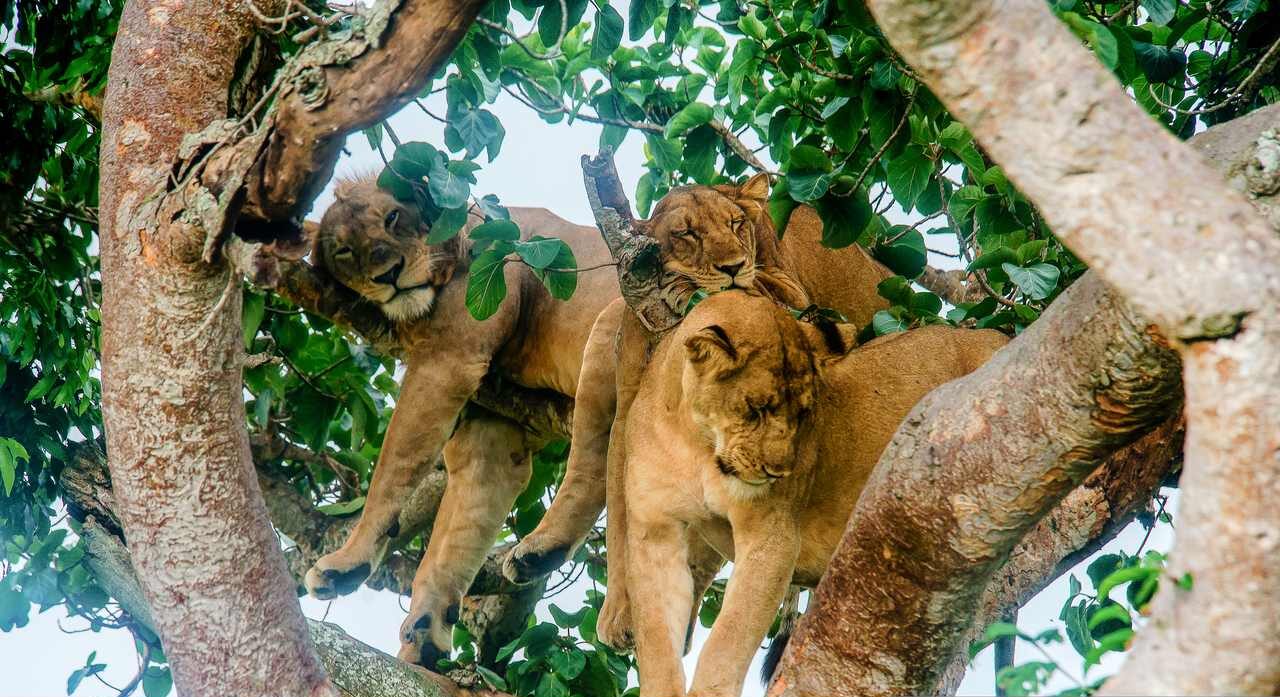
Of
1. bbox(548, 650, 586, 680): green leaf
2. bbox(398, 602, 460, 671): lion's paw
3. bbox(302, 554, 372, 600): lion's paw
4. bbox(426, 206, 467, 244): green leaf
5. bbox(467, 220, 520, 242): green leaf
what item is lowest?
bbox(548, 650, 586, 680): green leaf

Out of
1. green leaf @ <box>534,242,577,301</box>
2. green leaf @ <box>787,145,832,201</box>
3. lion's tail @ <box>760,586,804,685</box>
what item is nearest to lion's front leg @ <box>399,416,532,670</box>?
lion's tail @ <box>760,586,804,685</box>

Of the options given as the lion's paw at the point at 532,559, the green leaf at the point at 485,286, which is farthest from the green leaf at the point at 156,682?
the green leaf at the point at 485,286

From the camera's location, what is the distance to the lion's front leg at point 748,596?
4094mm

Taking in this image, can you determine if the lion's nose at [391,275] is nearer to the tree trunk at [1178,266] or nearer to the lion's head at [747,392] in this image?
the lion's head at [747,392]

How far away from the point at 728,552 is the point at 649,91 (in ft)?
8.07

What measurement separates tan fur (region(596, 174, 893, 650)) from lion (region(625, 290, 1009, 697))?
0.97 feet

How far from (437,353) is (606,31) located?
1872 millimetres

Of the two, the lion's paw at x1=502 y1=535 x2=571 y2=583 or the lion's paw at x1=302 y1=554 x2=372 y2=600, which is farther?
the lion's paw at x1=302 y1=554 x2=372 y2=600

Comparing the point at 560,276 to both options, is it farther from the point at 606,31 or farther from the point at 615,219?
the point at 606,31

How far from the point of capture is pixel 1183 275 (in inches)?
77.0

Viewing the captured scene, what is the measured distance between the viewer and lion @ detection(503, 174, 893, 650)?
489 cm

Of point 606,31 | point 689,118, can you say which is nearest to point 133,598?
point 606,31

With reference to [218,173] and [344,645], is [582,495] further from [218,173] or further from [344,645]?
[218,173]

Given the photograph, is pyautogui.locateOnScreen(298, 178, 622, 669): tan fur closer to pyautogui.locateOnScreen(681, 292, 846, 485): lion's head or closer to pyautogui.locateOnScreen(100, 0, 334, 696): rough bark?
pyautogui.locateOnScreen(681, 292, 846, 485): lion's head
